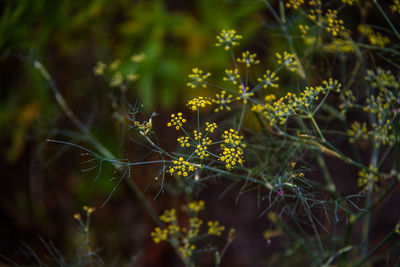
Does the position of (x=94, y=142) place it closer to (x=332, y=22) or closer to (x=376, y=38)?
(x=332, y=22)

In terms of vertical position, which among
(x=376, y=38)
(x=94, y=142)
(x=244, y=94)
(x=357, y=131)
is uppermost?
(x=376, y=38)

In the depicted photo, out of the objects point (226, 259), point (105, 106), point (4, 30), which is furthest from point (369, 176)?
point (105, 106)

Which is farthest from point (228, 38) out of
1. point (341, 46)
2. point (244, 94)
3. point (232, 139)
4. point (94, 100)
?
point (94, 100)

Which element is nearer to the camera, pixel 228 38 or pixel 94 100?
pixel 228 38

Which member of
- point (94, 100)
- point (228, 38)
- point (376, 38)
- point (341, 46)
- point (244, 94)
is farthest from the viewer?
point (94, 100)

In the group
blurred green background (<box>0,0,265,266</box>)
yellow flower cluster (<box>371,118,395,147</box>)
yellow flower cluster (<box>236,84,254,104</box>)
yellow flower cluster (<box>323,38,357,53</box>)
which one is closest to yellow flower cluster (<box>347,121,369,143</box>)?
yellow flower cluster (<box>371,118,395,147</box>)

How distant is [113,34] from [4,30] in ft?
5.11

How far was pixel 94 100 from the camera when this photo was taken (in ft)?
10.9

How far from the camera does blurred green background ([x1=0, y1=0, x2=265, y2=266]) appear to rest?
130 inches

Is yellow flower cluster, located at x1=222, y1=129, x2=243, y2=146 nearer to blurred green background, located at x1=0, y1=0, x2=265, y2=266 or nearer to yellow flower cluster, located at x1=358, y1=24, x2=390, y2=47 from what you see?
yellow flower cluster, located at x1=358, y1=24, x2=390, y2=47

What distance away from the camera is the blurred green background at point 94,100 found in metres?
3.30

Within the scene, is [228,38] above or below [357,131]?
above

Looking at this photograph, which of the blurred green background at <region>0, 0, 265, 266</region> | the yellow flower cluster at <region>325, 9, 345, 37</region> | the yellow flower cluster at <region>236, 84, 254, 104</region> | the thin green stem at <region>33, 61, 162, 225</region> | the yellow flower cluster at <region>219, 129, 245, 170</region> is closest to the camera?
the yellow flower cluster at <region>219, 129, 245, 170</region>

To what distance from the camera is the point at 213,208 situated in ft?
12.4
